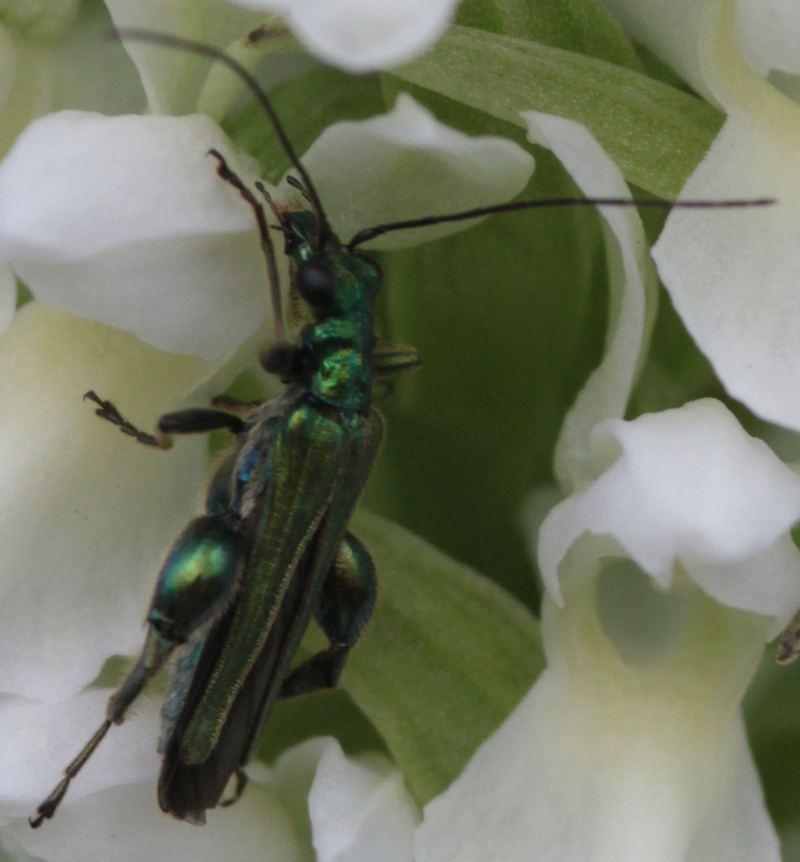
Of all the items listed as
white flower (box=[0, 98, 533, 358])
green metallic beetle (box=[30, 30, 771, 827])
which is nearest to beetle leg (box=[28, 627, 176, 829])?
green metallic beetle (box=[30, 30, 771, 827])

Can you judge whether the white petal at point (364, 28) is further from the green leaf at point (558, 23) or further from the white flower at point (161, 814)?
the white flower at point (161, 814)

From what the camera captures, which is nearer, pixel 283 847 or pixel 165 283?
pixel 165 283

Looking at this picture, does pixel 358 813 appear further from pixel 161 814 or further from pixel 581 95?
pixel 581 95

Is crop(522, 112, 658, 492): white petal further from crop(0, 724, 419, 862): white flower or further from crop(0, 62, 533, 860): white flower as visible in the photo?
crop(0, 724, 419, 862): white flower

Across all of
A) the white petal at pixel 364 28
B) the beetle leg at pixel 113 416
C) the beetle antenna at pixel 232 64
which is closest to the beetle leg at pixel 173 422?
the beetle leg at pixel 113 416

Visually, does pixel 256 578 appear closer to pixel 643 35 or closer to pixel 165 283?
pixel 165 283

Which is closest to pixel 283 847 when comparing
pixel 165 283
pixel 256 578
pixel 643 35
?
pixel 256 578

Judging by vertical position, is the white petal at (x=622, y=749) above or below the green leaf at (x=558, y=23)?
below

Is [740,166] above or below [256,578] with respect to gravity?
above
